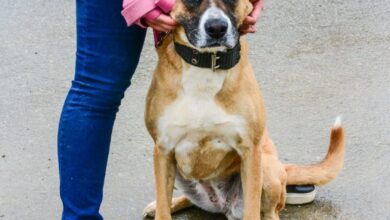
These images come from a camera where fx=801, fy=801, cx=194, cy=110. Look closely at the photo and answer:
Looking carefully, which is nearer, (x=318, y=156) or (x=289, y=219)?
(x=289, y=219)

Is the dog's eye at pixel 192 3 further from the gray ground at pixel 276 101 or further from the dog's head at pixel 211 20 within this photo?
the gray ground at pixel 276 101

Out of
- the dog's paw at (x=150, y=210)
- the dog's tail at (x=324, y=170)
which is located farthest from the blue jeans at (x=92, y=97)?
the dog's tail at (x=324, y=170)

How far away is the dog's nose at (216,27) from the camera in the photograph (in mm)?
2793

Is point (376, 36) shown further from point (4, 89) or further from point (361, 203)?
point (4, 89)

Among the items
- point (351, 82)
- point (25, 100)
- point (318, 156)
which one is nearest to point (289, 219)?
point (318, 156)

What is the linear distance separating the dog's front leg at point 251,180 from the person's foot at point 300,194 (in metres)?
0.50

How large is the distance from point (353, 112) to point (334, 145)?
3.02ft

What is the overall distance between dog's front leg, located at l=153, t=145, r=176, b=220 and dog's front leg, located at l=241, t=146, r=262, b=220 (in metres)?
0.30

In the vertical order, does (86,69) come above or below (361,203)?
above

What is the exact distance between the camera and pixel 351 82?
4953 millimetres

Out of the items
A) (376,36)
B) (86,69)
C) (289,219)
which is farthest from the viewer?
(376,36)

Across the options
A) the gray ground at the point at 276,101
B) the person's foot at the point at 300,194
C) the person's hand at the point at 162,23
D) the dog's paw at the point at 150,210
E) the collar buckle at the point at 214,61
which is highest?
the person's hand at the point at 162,23

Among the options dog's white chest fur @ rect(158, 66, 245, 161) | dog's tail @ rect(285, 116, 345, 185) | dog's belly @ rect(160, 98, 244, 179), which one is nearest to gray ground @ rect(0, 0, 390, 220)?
dog's tail @ rect(285, 116, 345, 185)

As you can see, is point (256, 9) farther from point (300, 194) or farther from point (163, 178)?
point (300, 194)
